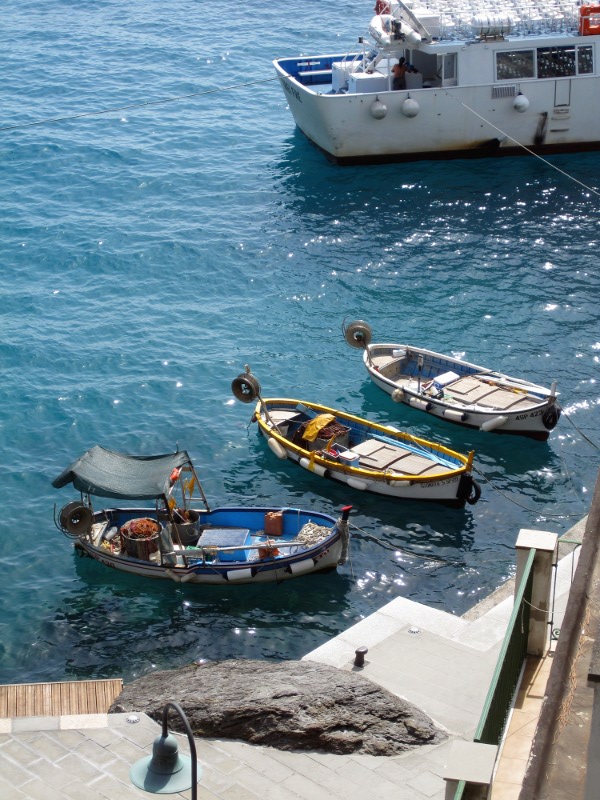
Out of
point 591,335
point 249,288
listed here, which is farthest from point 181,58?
point 591,335

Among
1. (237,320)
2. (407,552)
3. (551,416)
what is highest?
(237,320)

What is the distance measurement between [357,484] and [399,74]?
2293 cm

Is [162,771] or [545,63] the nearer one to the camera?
[162,771]

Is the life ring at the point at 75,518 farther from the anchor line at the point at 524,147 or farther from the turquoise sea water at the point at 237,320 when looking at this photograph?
the anchor line at the point at 524,147

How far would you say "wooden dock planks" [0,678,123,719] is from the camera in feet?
58.1

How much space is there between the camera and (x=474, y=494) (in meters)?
26.4

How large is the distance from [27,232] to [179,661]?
945 inches

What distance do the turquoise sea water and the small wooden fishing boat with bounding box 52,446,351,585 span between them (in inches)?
20.7

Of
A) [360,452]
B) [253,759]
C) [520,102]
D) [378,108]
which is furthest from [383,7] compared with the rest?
[253,759]

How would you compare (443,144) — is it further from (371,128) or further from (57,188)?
(57,188)

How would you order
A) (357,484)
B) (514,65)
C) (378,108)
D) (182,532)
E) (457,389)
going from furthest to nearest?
1. (514,65)
2. (378,108)
3. (457,389)
4. (357,484)
5. (182,532)

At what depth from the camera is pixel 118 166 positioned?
47.1m

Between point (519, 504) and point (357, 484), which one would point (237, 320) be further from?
point (519, 504)

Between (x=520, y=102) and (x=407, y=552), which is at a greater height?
(x=520, y=102)
